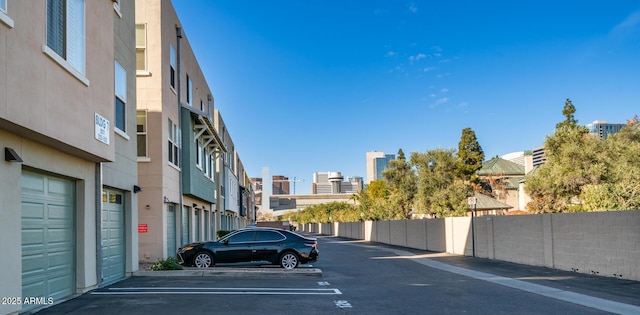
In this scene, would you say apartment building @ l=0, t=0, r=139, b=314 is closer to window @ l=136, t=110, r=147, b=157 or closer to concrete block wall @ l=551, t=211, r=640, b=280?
window @ l=136, t=110, r=147, b=157

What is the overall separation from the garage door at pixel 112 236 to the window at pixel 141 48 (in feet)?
19.5

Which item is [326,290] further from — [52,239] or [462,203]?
[462,203]

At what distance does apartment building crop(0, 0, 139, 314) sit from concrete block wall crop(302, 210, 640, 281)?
1367 centimetres

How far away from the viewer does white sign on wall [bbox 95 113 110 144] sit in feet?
39.9

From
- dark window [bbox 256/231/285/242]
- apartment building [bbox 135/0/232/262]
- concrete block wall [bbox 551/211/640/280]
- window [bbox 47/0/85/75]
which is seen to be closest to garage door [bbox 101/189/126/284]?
apartment building [bbox 135/0/232/262]

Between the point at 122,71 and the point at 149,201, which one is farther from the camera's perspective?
the point at 149,201

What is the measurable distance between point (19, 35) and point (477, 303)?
9.50m

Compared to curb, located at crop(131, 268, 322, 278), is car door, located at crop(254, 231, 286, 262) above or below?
above

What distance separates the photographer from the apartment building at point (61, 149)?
870 cm

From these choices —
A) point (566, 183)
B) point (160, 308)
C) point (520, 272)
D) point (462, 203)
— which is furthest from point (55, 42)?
point (462, 203)

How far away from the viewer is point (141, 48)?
2002 cm

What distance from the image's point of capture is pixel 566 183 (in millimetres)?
27391

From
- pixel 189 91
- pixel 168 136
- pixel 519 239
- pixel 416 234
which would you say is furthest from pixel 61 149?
pixel 416 234

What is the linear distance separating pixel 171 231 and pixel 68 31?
12.4m
